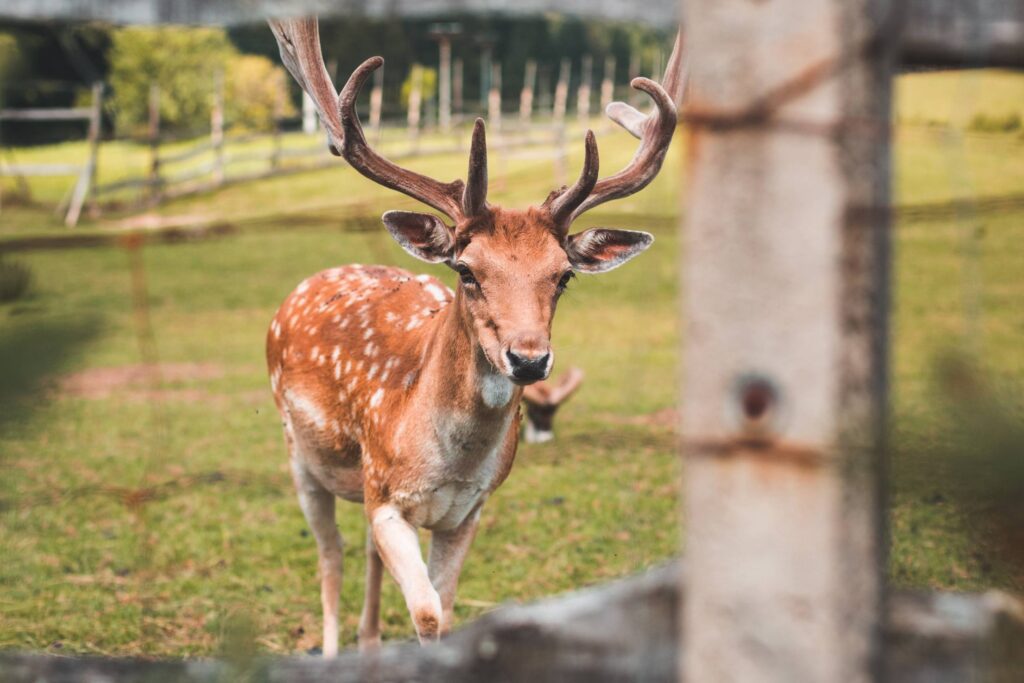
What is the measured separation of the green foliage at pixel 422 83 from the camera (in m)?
27.4

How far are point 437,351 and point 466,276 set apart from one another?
1.32ft

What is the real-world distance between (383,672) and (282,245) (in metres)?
19.0

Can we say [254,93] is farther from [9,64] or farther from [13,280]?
[13,280]

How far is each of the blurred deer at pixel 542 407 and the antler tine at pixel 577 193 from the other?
14.6ft

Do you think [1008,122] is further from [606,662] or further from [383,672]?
[383,672]

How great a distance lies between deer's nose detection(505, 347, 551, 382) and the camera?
3.27 metres

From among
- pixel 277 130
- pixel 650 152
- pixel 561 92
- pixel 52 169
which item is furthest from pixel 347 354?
pixel 561 92

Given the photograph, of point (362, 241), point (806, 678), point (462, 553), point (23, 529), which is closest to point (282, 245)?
point (362, 241)

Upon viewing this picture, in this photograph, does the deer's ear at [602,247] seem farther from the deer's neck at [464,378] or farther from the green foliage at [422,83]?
the green foliage at [422,83]

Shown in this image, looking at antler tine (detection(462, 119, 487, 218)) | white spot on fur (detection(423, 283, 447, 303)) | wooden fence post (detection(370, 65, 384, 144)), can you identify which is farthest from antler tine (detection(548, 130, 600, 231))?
wooden fence post (detection(370, 65, 384, 144))

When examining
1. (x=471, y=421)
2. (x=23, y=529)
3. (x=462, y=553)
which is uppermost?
(x=471, y=421)

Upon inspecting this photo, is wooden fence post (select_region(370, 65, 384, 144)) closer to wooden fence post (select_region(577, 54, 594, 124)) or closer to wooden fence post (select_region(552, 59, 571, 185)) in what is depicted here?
wooden fence post (select_region(552, 59, 571, 185))

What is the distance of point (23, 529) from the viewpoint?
6238 mm

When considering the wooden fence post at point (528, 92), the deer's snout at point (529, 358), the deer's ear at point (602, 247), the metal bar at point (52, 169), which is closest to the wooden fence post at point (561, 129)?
the wooden fence post at point (528, 92)
